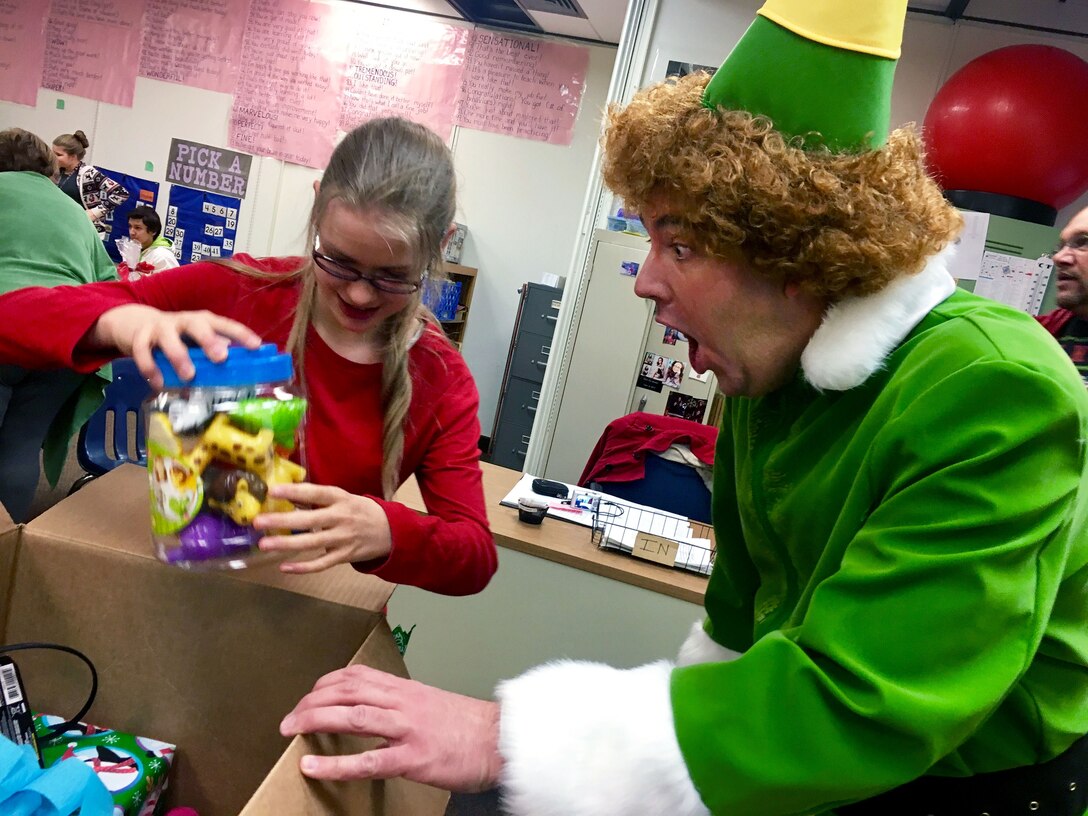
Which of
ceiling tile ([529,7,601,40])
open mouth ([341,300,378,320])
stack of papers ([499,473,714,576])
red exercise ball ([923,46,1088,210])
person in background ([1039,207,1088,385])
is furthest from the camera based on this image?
ceiling tile ([529,7,601,40])

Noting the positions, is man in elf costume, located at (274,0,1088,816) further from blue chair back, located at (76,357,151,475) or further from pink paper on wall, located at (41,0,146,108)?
pink paper on wall, located at (41,0,146,108)

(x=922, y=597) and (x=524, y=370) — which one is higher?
(x=922, y=597)

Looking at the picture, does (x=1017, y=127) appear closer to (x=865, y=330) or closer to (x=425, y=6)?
(x=865, y=330)

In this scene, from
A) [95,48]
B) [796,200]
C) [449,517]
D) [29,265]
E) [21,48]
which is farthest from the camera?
[21,48]

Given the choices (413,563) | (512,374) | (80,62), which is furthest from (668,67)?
(80,62)

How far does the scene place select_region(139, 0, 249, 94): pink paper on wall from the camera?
5.04 m

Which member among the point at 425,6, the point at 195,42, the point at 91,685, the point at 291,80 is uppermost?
the point at 425,6

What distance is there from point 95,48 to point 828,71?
6.12 m

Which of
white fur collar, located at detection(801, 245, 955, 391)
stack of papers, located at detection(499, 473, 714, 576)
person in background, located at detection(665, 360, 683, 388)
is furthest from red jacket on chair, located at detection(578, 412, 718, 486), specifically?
white fur collar, located at detection(801, 245, 955, 391)

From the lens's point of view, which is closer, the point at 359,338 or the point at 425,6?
the point at 359,338

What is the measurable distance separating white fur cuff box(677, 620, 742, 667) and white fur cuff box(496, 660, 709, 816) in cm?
39

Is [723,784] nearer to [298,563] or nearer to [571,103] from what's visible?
[298,563]

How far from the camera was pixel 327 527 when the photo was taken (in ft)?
2.45

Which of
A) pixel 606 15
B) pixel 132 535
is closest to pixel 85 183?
pixel 606 15
